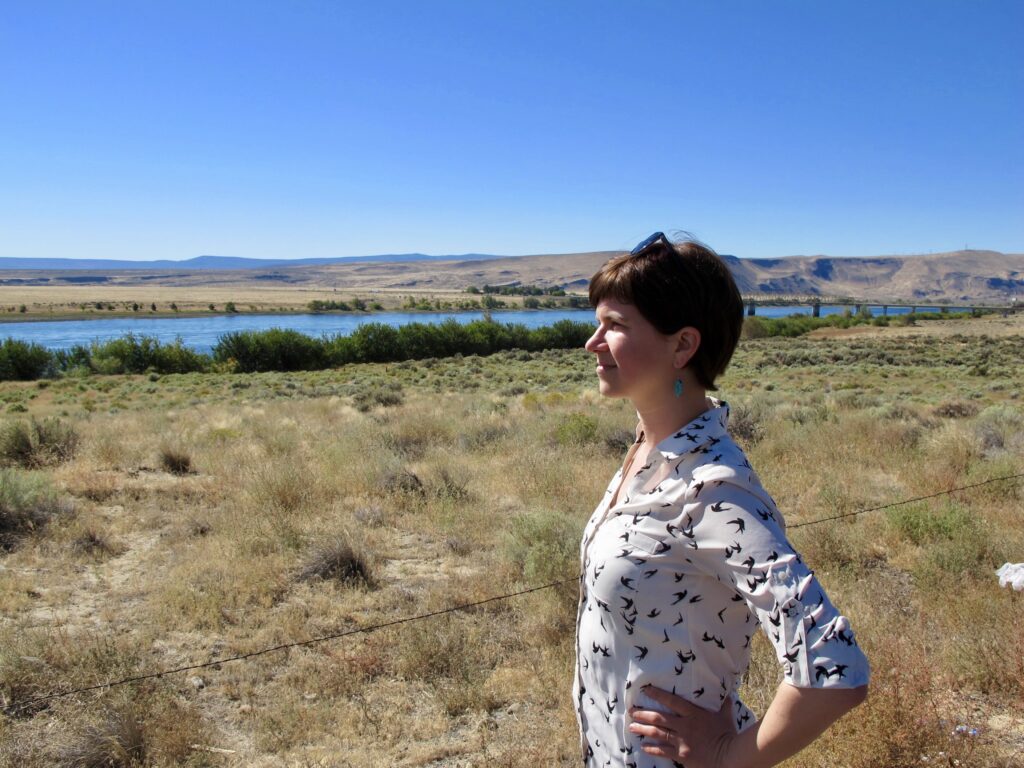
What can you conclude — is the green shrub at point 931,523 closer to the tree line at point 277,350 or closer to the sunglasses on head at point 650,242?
the sunglasses on head at point 650,242

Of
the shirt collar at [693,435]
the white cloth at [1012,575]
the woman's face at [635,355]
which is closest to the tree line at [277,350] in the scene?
the white cloth at [1012,575]

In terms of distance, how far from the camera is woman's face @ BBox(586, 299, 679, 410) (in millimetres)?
1411

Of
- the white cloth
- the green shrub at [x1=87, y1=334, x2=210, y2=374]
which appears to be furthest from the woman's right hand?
the green shrub at [x1=87, y1=334, x2=210, y2=374]

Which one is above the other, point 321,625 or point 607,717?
point 607,717

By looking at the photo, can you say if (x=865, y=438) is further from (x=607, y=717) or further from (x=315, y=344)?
(x=315, y=344)

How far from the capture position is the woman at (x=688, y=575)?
115 centimetres

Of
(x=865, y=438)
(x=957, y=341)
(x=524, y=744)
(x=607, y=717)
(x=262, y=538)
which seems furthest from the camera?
(x=957, y=341)

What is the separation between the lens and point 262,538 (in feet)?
18.8

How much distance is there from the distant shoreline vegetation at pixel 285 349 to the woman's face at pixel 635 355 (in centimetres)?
4798

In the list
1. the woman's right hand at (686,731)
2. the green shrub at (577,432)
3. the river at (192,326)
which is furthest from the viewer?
the river at (192,326)

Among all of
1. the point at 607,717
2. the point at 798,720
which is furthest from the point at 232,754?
the point at 798,720

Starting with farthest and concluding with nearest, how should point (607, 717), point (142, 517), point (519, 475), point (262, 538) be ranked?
point (519, 475) → point (142, 517) → point (262, 538) → point (607, 717)

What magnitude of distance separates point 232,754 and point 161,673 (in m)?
0.85

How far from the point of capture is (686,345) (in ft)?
4.59
